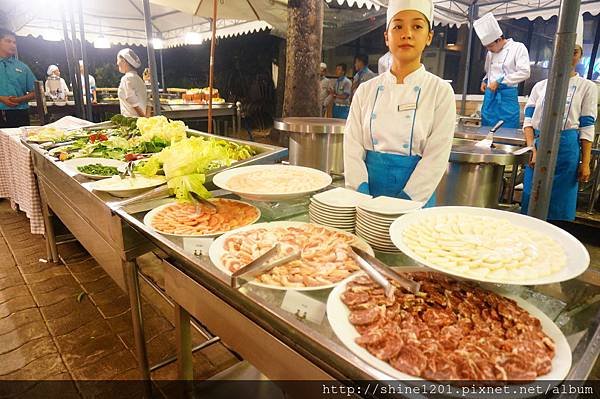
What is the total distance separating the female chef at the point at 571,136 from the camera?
367 cm

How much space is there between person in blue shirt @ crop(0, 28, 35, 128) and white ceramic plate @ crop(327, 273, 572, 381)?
674 centimetres

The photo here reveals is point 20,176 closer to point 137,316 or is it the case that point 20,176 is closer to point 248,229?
point 137,316

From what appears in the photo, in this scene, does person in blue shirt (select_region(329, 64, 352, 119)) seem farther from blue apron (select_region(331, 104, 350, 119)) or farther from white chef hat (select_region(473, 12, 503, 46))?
white chef hat (select_region(473, 12, 503, 46))

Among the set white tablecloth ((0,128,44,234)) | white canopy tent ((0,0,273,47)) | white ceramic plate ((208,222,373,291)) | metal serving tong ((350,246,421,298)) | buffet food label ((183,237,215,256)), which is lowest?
white tablecloth ((0,128,44,234))

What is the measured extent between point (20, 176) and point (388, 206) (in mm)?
4383

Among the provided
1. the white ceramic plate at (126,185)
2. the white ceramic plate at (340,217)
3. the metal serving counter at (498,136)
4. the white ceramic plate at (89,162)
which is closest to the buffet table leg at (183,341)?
the white ceramic plate at (126,185)

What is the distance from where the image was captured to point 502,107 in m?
5.17

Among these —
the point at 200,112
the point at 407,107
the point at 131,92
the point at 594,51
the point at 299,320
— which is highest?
the point at 594,51

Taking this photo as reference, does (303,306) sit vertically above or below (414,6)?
below

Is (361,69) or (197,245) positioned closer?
(197,245)

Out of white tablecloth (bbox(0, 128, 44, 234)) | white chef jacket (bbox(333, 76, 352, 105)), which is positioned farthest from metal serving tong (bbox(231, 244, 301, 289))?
white chef jacket (bbox(333, 76, 352, 105))

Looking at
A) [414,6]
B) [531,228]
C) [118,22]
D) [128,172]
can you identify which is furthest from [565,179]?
[118,22]

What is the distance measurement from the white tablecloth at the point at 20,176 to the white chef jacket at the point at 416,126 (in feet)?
11.3

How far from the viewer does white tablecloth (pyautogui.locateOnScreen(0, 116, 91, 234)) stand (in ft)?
12.7
